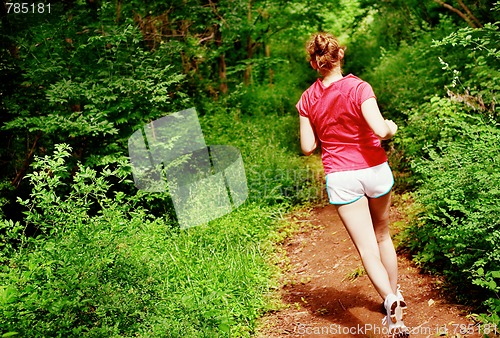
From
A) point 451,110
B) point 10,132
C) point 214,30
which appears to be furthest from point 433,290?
point 214,30

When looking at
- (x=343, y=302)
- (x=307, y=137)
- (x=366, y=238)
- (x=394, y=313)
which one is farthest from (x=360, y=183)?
(x=343, y=302)

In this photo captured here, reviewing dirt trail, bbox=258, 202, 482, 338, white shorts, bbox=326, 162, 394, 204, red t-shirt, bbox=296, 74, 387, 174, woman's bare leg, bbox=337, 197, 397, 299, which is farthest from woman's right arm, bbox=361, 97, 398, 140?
dirt trail, bbox=258, 202, 482, 338

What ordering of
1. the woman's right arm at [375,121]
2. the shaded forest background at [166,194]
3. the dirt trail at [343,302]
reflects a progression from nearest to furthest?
the woman's right arm at [375,121] < the shaded forest background at [166,194] < the dirt trail at [343,302]

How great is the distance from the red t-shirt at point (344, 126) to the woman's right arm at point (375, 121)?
0.07m

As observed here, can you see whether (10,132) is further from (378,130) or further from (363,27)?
(363,27)

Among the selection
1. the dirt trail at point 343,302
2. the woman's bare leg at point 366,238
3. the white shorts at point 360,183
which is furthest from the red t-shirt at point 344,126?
the dirt trail at point 343,302

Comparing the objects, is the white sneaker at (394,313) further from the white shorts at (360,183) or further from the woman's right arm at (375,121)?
the woman's right arm at (375,121)

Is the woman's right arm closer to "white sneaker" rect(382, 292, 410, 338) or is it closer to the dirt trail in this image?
"white sneaker" rect(382, 292, 410, 338)

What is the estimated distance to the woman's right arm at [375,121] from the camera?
10.7 ft

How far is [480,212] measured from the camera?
12.6ft

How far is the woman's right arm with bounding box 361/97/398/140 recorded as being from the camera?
10.7 ft

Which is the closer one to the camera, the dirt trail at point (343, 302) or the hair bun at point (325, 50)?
the hair bun at point (325, 50)

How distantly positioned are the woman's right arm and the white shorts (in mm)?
286

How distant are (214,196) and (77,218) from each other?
2.73m
